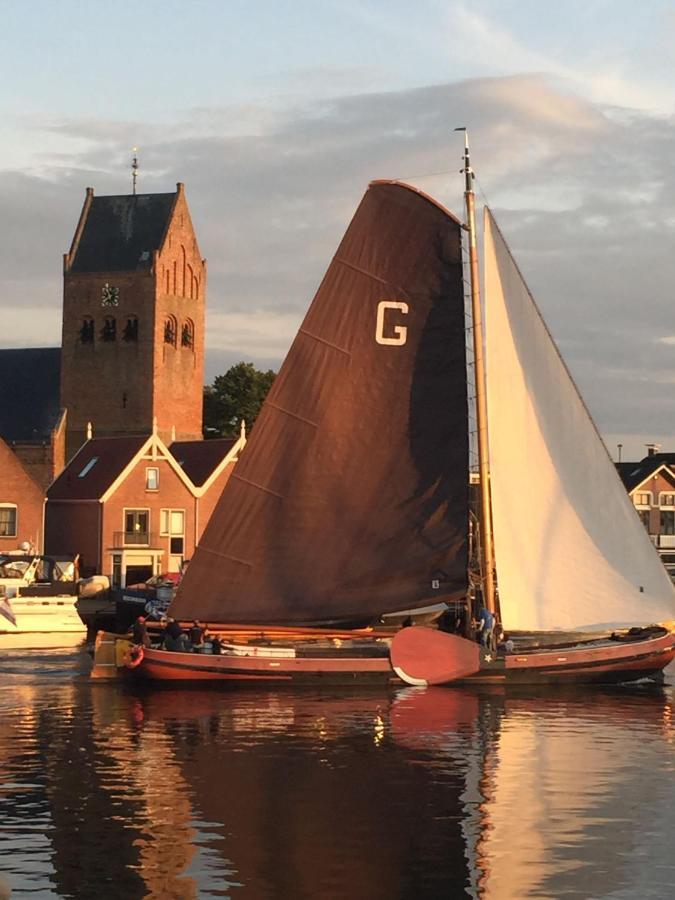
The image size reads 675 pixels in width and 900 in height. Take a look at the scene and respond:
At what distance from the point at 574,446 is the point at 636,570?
4.11m

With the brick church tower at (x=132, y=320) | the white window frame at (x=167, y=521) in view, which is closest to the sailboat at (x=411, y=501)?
the white window frame at (x=167, y=521)

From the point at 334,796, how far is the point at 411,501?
20804 mm

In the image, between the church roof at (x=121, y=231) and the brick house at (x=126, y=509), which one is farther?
the church roof at (x=121, y=231)

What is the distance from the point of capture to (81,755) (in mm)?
36750

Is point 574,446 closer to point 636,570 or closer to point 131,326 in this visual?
point 636,570

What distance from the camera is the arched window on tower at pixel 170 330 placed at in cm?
14900

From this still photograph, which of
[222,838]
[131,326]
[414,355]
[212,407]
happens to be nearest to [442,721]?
[414,355]

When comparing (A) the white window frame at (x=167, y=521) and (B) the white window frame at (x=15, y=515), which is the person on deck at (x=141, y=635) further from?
(A) the white window frame at (x=167, y=521)

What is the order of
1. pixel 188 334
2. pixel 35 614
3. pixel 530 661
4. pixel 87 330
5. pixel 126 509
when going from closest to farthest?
1. pixel 530 661
2. pixel 35 614
3. pixel 126 509
4. pixel 87 330
5. pixel 188 334

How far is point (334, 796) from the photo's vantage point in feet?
102

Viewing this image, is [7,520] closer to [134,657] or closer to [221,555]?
[134,657]

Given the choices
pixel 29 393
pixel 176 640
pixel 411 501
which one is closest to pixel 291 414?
pixel 411 501

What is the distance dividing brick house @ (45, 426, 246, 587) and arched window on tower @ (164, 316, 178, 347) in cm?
3536

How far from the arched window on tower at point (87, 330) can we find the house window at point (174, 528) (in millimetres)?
40596
